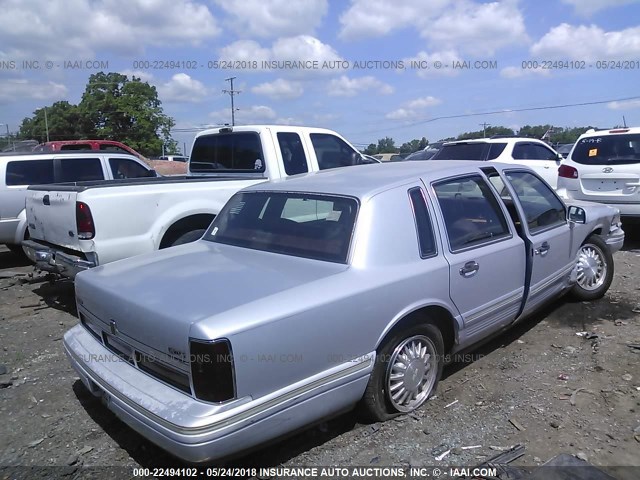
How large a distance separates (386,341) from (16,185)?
290 inches

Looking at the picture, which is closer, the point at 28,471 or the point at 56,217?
the point at 28,471

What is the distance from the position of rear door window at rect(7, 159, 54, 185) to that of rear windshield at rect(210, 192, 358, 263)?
565cm

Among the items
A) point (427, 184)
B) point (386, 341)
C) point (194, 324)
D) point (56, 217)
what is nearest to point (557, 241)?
point (427, 184)

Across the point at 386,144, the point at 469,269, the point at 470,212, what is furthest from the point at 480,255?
the point at 386,144

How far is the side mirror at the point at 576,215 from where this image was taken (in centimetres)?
478

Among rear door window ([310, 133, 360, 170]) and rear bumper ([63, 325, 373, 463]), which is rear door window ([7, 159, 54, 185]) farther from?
rear bumper ([63, 325, 373, 463])

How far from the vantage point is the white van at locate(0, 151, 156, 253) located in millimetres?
7973

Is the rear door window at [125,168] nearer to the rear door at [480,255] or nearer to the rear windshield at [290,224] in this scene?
the rear windshield at [290,224]

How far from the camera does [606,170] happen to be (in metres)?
8.35

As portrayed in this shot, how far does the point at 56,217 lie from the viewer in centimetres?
529

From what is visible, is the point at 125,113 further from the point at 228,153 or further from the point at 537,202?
the point at 537,202

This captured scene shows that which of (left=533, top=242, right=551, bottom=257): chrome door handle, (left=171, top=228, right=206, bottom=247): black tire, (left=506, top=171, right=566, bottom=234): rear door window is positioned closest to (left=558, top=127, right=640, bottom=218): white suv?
(left=506, top=171, right=566, bottom=234): rear door window

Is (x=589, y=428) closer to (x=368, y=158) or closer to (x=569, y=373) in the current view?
(x=569, y=373)

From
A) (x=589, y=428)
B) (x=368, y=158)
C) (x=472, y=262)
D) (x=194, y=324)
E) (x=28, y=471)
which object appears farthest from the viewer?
(x=368, y=158)
